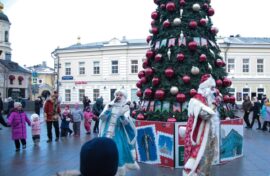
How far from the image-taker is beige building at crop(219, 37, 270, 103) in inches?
1816

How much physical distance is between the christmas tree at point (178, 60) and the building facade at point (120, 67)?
120 ft

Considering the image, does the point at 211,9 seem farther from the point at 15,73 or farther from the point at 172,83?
the point at 15,73

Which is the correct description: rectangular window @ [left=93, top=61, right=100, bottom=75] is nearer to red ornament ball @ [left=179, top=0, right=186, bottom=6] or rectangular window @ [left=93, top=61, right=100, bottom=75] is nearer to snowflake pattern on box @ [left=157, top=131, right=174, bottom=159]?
red ornament ball @ [left=179, top=0, right=186, bottom=6]

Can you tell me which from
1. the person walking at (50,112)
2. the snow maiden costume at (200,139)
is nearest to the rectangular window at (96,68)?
the person walking at (50,112)

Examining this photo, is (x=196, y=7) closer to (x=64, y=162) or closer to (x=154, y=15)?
(x=154, y=15)

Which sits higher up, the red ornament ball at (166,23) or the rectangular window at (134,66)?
the rectangular window at (134,66)

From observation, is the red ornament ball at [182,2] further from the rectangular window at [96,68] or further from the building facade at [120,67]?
the rectangular window at [96,68]

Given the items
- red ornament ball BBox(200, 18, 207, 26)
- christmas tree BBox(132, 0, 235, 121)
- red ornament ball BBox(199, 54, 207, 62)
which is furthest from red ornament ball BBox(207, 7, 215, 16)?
red ornament ball BBox(199, 54, 207, 62)

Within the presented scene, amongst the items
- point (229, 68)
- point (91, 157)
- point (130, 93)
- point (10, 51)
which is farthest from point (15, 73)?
point (91, 157)

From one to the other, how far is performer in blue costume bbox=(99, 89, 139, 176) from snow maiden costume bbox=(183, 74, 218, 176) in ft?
5.36

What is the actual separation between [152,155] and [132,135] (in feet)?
4.44

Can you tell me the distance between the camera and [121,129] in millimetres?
7668

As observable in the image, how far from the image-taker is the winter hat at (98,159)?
6.50 feet

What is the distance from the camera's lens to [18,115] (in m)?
11.6
